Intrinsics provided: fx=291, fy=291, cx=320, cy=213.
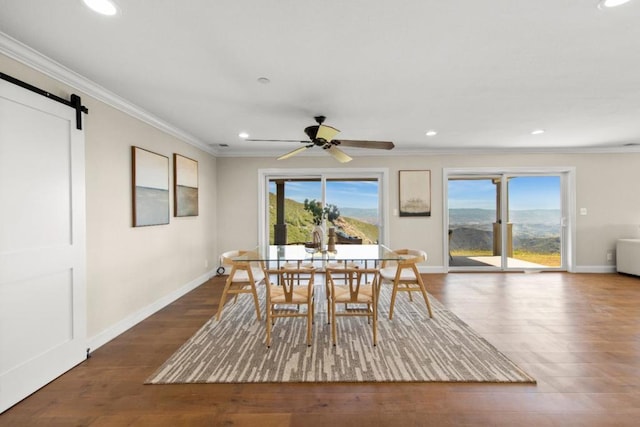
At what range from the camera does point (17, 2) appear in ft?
4.91

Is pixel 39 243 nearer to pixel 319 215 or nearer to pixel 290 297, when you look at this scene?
pixel 290 297

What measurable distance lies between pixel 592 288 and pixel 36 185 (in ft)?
21.2

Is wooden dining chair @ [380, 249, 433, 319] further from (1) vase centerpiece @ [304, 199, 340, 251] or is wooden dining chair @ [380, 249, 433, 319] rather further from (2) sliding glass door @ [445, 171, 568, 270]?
(2) sliding glass door @ [445, 171, 568, 270]

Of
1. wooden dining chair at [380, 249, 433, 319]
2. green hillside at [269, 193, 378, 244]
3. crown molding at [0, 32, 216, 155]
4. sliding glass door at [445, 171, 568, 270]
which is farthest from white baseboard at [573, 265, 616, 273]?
crown molding at [0, 32, 216, 155]

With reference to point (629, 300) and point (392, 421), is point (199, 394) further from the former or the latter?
point (629, 300)

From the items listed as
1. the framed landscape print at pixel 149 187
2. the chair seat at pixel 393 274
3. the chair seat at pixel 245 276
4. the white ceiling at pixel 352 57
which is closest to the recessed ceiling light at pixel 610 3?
the white ceiling at pixel 352 57

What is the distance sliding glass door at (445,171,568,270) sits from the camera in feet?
17.7

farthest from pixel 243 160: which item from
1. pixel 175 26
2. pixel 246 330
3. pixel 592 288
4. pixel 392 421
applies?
pixel 592 288

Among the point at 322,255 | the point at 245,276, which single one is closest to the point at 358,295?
the point at 322,255

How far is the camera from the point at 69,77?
7.37ft

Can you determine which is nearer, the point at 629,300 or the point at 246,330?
the point at 246,330

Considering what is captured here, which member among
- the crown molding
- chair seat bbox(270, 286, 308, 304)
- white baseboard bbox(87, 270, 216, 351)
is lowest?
white baseboard bbox(87, 270, 216, 351)

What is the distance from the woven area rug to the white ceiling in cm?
225

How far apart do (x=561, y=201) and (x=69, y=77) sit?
7.22 meters
